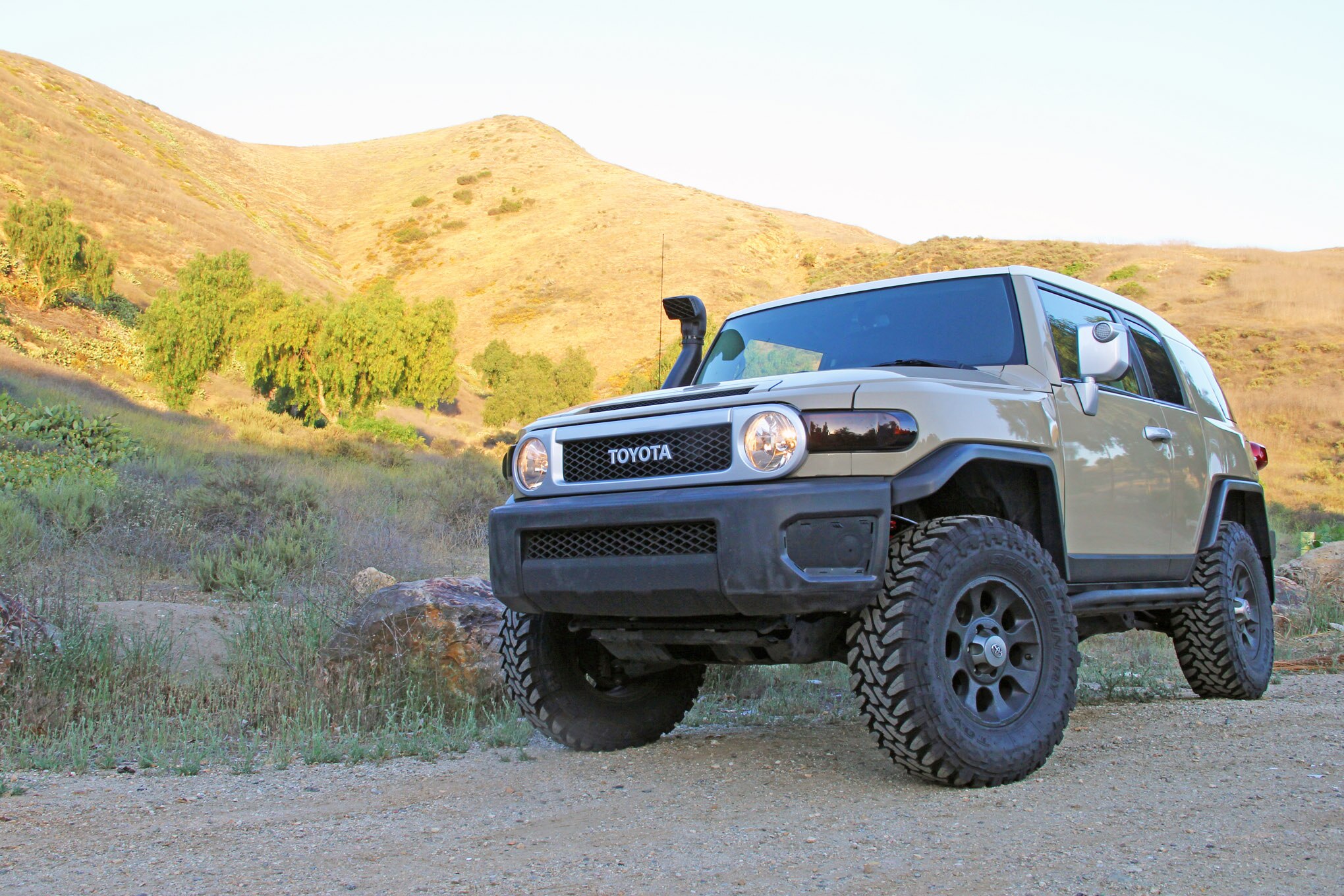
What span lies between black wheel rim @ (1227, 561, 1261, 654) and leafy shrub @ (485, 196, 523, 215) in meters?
77.6

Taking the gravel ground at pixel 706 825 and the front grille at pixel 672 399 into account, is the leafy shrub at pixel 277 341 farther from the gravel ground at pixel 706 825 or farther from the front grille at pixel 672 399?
the front grille at pixel 672 399

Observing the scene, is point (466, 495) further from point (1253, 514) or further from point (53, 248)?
point (53, 248)

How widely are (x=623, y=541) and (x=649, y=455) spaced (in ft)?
1.11

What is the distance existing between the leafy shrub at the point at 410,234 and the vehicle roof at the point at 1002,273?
74.9m

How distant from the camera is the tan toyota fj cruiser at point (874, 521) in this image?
362 cm

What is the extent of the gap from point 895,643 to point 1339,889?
1.40 meters

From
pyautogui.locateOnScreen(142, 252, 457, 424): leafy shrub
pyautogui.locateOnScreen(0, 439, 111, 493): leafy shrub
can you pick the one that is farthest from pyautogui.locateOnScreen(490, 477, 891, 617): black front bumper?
pyautogui.locateOnScreen(142, 252, 457, 424): leafy shrub

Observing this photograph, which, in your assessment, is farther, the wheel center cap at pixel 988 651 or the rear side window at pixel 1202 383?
the rear side window at pixel 1202 383

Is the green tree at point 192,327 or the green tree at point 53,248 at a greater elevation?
the green tree at point 53,248

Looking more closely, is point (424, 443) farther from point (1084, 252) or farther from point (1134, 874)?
point (1084, 252)

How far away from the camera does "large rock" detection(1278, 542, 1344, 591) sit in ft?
36.9

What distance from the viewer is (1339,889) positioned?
8.82 ft

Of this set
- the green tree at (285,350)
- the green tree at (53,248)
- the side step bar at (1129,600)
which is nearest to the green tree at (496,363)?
the green tree at (285,350)

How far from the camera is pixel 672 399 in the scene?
4.12 meters
